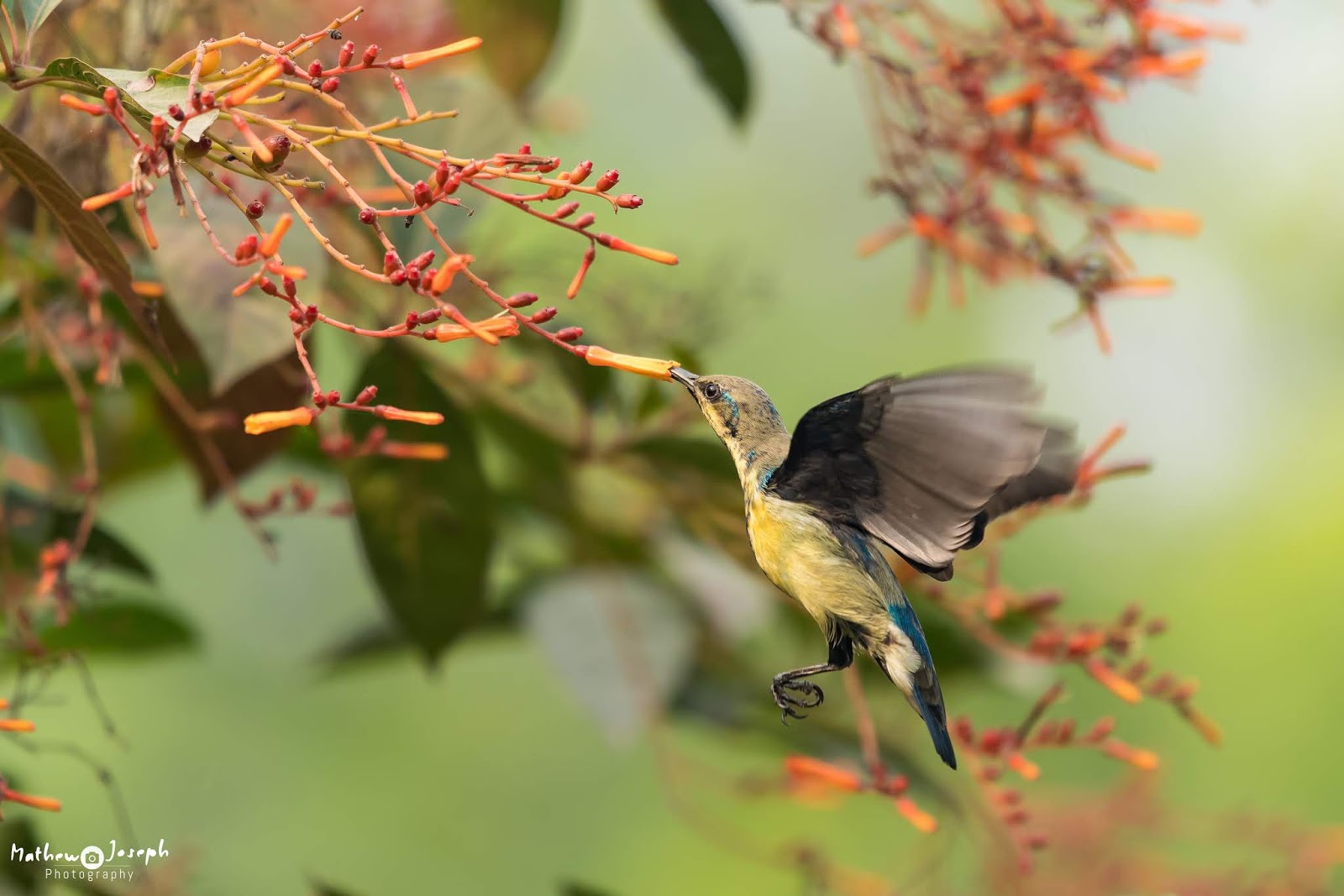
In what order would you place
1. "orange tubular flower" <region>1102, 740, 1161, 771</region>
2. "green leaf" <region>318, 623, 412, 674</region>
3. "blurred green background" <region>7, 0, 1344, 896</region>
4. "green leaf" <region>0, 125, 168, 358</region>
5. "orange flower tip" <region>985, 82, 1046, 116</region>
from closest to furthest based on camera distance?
"green leaf" <region>0, 125, 168, 358</region>
"orange tubular flower" <region>1102, 740, 1161, 771</region>
"orange flower tip" <region>985, 82, 1046, 116</region>
"green leaf" <region>318, 623, 412, 674</region>
"blurred green background" <region>7, 0, 1344, 896</region>

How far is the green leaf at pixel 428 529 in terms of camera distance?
103cm

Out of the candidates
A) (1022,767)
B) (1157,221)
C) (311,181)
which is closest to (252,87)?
(311,181)

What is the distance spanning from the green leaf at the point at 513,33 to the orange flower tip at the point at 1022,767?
737mm

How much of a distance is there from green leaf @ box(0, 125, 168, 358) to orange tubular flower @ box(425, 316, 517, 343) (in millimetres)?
184

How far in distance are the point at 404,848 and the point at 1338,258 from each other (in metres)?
4.39

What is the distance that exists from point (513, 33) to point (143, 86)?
2.42ft

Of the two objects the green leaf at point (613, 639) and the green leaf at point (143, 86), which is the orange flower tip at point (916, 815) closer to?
the green leaf at point (613, 639)

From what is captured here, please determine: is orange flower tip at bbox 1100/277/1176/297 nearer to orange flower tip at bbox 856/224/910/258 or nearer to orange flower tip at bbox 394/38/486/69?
orange flower tip at bbox 856/224/910/258

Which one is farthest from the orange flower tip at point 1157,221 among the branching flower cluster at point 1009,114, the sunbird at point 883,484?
the sunbird at point 883,484

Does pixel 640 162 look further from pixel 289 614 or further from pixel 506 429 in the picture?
pixel 506 429

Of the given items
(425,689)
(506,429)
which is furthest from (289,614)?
(506,429)

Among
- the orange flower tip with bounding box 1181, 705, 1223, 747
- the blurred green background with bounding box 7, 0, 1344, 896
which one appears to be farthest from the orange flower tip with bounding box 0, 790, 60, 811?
the blurred green background with bounding box 7, 0, 1344, 896

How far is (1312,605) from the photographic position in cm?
480

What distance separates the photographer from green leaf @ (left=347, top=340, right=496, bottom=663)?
3.37ft
